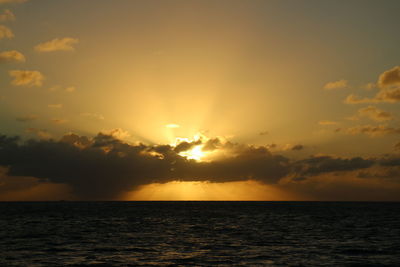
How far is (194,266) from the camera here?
137ft

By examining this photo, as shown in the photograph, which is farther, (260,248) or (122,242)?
(122,242)

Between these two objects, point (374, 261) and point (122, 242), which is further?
point (122, 242)

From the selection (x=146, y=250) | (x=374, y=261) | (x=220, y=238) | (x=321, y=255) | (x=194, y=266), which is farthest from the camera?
(x=220, y=238)

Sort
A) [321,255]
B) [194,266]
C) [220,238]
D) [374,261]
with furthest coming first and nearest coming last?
[220,238], [321,255], [374,261], [194,266]

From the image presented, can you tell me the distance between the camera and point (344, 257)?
48438 mm

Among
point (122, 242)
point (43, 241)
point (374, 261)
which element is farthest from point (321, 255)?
point (43, 241)

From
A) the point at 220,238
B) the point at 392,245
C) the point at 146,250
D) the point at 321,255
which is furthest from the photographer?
the point at 220,238

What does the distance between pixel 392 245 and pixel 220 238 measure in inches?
1005

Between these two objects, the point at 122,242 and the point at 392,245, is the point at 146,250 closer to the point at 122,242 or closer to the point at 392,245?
the point at 122,242

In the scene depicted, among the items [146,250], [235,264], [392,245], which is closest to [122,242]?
[146,250]

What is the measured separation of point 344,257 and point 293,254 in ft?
18.8

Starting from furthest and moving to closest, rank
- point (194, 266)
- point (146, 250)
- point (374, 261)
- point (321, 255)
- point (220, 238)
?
1. point (220, 238)
2. point (146, 250)
3. point (321, 255)
4. point (374, 261)
5. point (194, 266)

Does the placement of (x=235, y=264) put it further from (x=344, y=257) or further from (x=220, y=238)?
(x=220, y=238)

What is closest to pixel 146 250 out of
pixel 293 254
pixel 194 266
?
pixel 194 266
